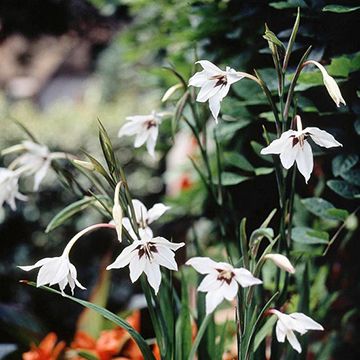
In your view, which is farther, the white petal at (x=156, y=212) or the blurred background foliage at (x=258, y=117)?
the blurred background foliage at (x=258, y=117)

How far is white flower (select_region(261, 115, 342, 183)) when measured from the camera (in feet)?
3.63

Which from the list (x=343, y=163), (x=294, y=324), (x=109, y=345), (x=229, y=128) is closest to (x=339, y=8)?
(x=343, y=163)

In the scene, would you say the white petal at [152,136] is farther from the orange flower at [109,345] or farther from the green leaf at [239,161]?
the orange flower at [109,345]

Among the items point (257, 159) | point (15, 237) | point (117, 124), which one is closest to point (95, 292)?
point (257, 159)

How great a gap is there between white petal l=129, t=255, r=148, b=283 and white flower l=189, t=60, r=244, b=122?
319 millimetres

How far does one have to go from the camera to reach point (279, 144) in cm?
111

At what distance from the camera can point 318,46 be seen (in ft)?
5.18

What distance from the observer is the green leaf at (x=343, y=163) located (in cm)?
155

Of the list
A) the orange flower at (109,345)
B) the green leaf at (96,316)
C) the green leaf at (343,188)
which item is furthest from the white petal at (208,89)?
the green leaf at (96,316)

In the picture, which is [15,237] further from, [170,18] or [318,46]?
[318,46]

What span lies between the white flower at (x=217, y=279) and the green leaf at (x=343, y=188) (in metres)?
0.55

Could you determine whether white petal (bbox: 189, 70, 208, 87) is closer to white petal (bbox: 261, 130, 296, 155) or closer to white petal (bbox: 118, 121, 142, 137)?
white petal (bbox: 261, 130, 296, 155)

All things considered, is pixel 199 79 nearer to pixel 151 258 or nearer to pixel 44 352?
pixel 151 258

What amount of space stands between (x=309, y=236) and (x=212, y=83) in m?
0.60
